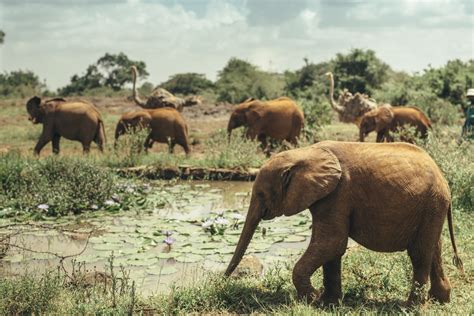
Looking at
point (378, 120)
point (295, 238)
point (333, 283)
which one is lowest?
point (295, 238)

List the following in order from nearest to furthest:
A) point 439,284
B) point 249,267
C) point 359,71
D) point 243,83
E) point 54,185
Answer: point 439,284
point 249,267
point 54,185
point 359,71
point 243,83

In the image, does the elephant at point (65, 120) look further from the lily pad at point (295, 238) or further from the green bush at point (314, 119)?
the lily pad at point (295, 238)

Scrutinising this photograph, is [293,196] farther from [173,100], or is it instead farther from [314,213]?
[173,100]

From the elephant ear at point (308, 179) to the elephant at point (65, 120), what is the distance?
9.72 meters

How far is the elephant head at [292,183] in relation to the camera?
496 cm

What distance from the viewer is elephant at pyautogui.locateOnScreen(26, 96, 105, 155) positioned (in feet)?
45.4

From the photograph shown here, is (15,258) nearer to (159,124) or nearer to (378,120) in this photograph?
(159,124)

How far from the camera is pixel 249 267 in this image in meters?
6.38

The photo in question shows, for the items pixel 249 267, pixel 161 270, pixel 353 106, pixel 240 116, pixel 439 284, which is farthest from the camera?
pixel 353 106

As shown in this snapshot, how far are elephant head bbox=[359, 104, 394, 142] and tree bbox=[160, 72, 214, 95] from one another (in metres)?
24.5

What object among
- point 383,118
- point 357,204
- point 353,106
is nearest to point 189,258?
point 357,204

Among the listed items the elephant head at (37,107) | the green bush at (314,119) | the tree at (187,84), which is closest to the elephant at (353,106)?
the green bush at (314,119)

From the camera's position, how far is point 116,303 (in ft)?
16.5

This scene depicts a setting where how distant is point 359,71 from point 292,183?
27.8 meters
